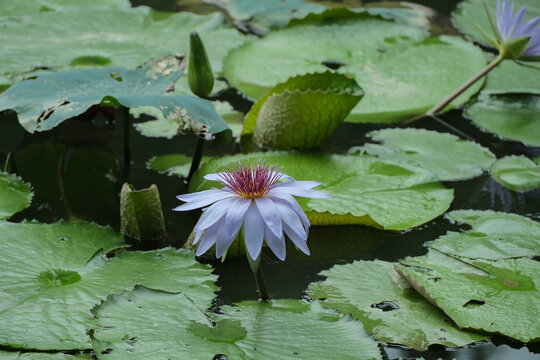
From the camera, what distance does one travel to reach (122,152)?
2.01 meters

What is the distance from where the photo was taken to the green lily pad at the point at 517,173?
190 cm

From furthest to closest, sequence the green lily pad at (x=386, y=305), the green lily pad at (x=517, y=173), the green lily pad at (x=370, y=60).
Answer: the green lily pad at (x=370, y=60), the green lily pad at (x=517, y=173), the green lily pad at (x=386, y=305)

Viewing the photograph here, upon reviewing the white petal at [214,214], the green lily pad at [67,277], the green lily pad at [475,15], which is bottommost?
the green lily pad at [67,277]

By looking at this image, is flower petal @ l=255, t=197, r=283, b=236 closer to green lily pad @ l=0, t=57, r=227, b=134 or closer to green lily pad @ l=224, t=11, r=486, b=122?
green lily pad @ l=0, t=57, r=227, b=134

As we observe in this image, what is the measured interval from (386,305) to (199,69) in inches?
35.2

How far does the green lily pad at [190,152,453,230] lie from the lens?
5.37 feet

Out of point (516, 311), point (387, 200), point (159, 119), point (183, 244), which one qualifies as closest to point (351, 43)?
point (159, 119)

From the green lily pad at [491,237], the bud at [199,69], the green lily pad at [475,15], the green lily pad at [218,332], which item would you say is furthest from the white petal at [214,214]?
the green lily pad at [475,15]

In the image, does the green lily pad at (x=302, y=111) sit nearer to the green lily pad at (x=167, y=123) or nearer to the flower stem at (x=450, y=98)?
the green lily pad at (x=167, y=123)

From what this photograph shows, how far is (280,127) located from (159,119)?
0.55 metres

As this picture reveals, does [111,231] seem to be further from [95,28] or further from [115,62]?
[95,28]

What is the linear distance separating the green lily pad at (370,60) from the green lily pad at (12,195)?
99 cm

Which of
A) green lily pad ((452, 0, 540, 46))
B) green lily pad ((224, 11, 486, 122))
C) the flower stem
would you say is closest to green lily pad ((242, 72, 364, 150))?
green lily pad ((224, 11, 486, 122))

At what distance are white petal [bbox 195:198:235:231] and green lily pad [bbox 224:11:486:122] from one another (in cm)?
126
